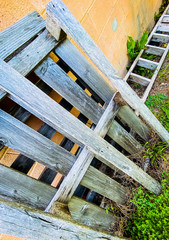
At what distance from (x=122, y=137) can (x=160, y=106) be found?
1.42 meters

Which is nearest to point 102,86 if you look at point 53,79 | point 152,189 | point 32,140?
point 53,79

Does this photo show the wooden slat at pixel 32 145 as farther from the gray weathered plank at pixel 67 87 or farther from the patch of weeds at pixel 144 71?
the patch of weeds at pixel 144 71

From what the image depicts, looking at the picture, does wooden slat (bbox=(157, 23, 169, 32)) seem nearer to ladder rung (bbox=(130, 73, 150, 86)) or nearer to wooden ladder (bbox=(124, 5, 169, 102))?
wooden ladder (bbox=(124, 5, 169, 102))

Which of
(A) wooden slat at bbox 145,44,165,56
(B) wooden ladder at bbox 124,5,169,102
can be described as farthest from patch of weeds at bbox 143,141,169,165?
(A) wooden slat at bbox 145,44,165,56

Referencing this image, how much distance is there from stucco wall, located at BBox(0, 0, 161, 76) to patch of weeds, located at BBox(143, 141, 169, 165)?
1.77 metres

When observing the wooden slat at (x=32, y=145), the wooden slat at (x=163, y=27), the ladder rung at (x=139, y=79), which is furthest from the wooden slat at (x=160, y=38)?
the wooden slat at (x=32, y=145)

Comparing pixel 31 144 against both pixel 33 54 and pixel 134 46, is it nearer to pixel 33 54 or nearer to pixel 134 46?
pixel 33 54

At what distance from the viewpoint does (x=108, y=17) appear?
7.66ft

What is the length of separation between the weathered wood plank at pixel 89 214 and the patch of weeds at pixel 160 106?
1.74 meters

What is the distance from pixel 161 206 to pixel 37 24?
7.79ft

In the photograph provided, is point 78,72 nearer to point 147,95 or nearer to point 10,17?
point 10,17

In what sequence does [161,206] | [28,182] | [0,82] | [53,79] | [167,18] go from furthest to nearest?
[167,18], [161,206], [53,79], [28,182], [0,82]

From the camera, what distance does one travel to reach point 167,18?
3.72 meters

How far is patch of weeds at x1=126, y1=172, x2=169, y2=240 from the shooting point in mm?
1532
